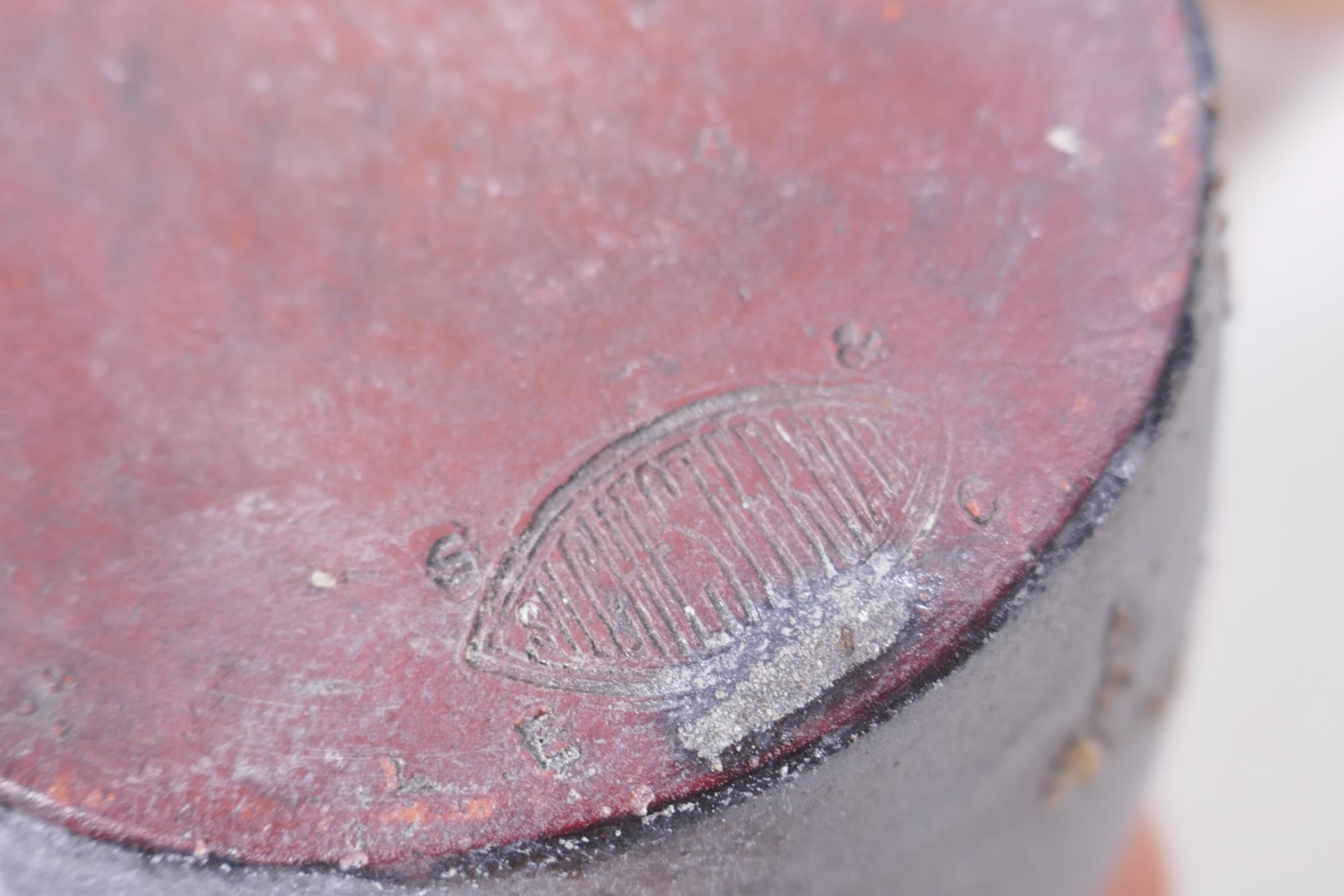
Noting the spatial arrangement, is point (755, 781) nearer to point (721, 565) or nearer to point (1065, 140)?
point (721, 565)

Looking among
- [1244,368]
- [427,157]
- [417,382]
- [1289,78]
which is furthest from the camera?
[1289,78]

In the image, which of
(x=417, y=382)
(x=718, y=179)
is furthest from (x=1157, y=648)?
(x=417, y=382)

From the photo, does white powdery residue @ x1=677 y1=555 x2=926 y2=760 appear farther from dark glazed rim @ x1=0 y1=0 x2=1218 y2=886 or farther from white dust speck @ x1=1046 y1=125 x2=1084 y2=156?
white dust speck @ x1=1046 y1=125 x2=1084 y2=156

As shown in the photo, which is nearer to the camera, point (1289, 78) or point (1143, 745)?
point (1143, 745)

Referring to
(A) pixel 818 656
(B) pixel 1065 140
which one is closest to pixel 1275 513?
(B) pixel 1065 140

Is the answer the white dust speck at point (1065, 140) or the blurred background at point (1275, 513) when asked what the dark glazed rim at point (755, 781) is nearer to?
the white dust speck at point (1065, 140)

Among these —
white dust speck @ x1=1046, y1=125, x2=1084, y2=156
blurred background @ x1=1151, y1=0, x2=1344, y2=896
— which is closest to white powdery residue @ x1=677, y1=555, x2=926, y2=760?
white dust speck @ x1=1046, y1=125, x2=1084, y2=156

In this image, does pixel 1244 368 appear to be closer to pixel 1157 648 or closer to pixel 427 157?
pixel 1157 648
